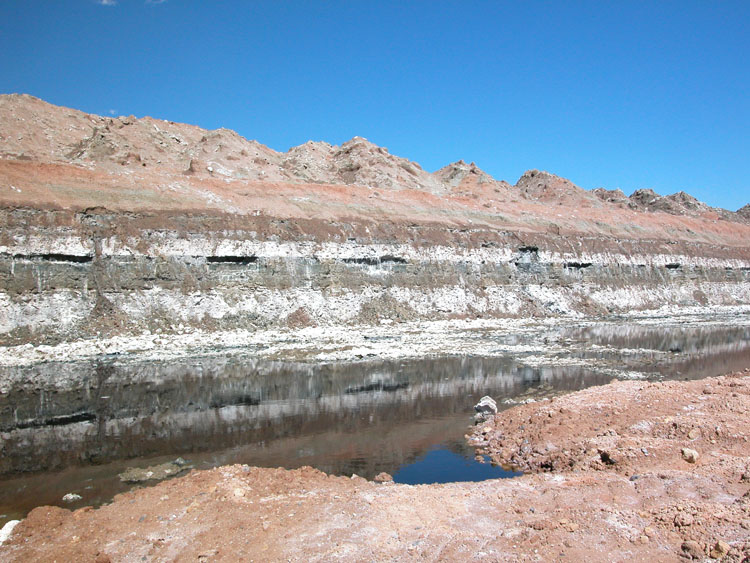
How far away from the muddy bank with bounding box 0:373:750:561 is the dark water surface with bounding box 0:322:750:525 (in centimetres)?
142

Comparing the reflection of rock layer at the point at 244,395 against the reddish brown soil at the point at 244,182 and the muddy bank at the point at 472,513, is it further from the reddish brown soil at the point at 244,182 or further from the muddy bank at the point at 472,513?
the reddish brown soil at the point at 244,182

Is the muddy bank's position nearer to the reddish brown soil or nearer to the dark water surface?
the dark water surface

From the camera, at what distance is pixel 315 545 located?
7344mm

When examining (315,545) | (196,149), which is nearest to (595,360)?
(315,545)

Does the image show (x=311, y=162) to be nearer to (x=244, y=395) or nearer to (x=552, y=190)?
(x=552, y=190)

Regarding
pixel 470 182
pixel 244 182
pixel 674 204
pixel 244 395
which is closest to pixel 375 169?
pixel 470 182

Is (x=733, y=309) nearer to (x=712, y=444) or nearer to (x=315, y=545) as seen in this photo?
(x=712, y=444)

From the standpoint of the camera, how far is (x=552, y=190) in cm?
→ 9119

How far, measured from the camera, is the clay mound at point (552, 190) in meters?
86.5

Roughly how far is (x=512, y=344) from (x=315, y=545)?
23.1 m

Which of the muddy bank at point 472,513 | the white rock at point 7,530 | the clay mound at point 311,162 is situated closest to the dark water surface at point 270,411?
the white rock at point 7,530

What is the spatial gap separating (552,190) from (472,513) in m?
90.3

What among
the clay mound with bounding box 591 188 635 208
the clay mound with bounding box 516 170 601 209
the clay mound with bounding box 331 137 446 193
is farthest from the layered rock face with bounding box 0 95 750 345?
the clay mound with bounding box 591 188 635 208

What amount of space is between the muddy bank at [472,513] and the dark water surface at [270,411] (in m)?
1.42
